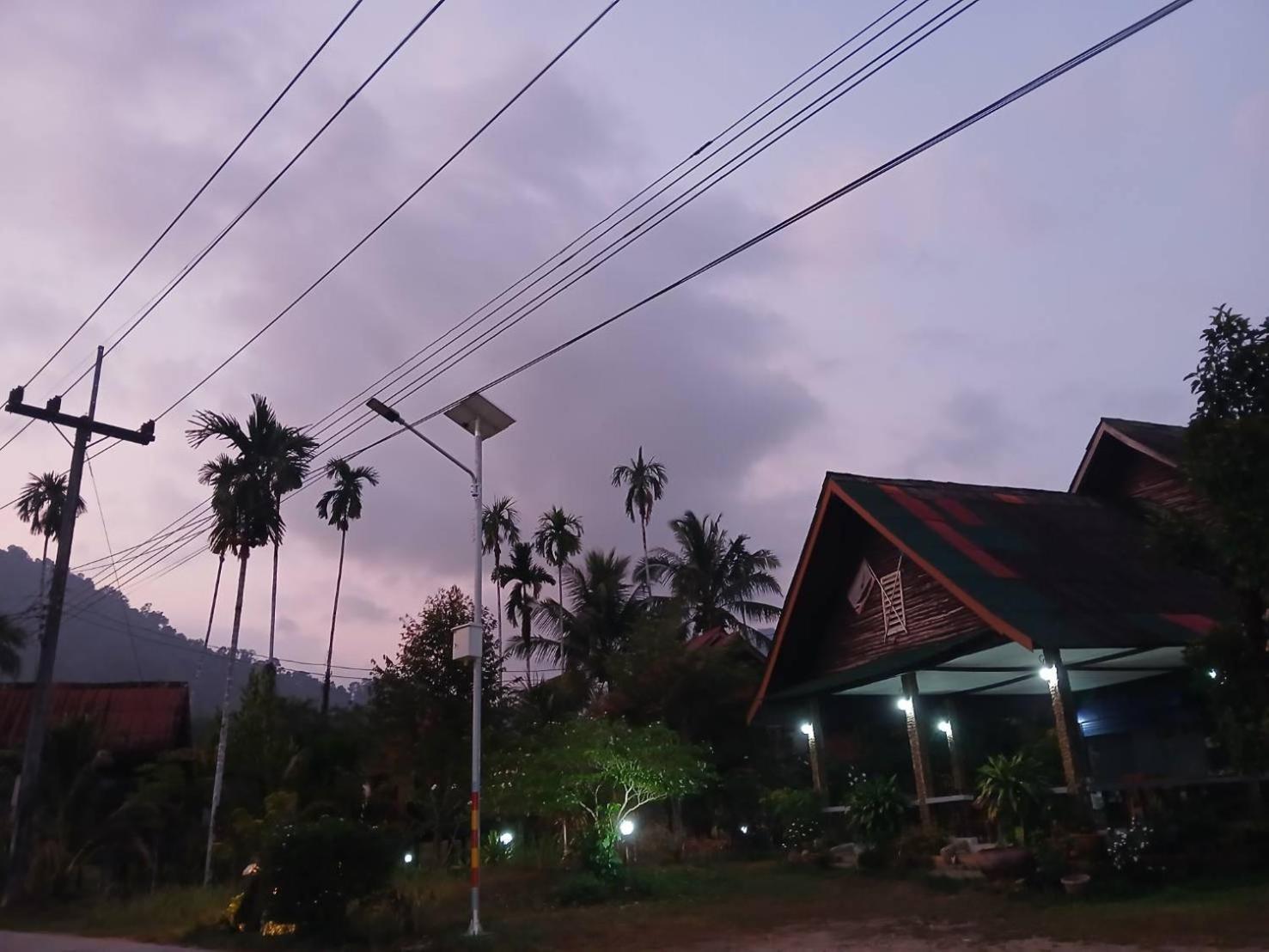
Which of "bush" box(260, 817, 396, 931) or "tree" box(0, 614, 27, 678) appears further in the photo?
"tree" box(0, 614, 27, 678)

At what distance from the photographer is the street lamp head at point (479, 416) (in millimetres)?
15078

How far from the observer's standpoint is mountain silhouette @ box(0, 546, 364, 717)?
291ft

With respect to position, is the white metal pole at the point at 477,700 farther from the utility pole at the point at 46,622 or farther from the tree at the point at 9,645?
the tree at the point at 9,645

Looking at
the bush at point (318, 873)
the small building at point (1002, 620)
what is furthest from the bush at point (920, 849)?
the bush at point (318, 873)

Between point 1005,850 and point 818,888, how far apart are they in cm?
330

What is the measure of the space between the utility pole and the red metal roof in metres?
9.42

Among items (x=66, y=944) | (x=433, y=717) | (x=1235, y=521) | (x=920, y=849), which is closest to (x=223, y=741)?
(x=433, y=717)

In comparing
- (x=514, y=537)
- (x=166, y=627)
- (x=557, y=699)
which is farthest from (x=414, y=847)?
(x=166, y=627)

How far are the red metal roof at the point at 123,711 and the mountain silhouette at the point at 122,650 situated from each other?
4574 centimetres

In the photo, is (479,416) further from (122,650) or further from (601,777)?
(122,650)

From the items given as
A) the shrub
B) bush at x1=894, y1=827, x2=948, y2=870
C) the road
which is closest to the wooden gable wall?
the shrub

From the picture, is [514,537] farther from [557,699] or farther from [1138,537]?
[1138,537]

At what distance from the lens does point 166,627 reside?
121000mm

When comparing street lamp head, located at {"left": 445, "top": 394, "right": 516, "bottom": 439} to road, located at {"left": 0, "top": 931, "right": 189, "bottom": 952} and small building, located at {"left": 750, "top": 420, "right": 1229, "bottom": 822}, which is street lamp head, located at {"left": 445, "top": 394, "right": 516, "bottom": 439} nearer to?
small building, located at {"left": 750, "top": 420, "right": 1229, "bottom": 822}
